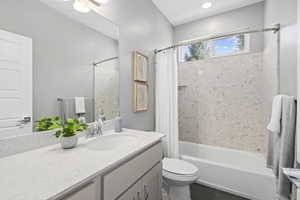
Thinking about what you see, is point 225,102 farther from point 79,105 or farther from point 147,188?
point 79,105

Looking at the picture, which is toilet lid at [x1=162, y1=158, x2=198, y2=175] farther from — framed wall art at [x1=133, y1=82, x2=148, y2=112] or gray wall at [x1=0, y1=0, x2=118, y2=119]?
gray wall at [x1=0, y1=0, x2=118, y2=119]

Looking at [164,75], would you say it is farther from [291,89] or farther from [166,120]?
[291,89]

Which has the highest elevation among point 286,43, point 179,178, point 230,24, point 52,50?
point 230,24

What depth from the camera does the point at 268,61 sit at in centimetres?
182

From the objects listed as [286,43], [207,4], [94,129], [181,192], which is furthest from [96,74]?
[207,4]

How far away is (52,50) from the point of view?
0.93m

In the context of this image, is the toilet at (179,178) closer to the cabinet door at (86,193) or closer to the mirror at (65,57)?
the mirror at (65,57)

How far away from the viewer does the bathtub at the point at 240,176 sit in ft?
4.87

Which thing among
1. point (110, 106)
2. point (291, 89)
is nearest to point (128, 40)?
point (110, 106)

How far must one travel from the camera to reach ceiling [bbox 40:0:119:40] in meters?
0.96

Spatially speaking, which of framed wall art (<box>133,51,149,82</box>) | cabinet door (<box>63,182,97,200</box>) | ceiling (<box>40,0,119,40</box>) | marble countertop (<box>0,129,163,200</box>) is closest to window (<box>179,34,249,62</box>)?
framed wall art (<box>133,51,149,82</box>)

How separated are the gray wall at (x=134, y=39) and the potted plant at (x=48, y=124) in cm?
66

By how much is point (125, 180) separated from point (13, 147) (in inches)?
26.7

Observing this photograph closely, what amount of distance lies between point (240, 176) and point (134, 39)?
212cm
